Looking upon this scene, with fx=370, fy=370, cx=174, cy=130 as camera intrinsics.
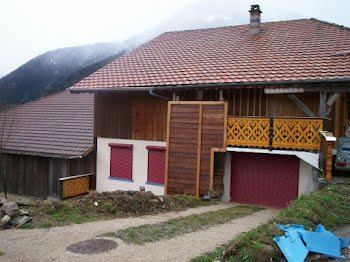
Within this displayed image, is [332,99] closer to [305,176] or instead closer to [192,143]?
[305,176]

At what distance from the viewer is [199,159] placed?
1345cm

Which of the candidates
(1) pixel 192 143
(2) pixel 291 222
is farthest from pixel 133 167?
(2) pixel 291 222

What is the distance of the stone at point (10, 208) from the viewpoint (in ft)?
30.4

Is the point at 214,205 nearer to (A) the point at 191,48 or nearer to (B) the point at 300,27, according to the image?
(A) the point at 191,48

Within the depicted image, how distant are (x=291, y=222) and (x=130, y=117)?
32.7ft

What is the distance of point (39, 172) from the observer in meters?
19.0

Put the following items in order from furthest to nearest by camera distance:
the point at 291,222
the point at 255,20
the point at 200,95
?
the point at 255,20 < the point at 200,95 < the point at 291,222

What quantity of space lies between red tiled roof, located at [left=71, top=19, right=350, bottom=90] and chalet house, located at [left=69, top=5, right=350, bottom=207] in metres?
0.05

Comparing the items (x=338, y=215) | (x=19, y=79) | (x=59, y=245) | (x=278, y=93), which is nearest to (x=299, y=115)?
(x=278, y=93)

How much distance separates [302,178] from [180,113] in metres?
4.94

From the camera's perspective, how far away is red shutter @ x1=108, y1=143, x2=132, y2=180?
52.7 feet

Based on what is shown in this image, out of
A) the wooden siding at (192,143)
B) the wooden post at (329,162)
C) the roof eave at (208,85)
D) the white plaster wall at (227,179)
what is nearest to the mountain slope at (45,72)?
the roof eave at (208,85)

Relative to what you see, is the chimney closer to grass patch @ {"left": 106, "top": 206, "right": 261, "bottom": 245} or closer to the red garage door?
the red garage door

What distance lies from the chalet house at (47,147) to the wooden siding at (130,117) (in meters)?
1.53
